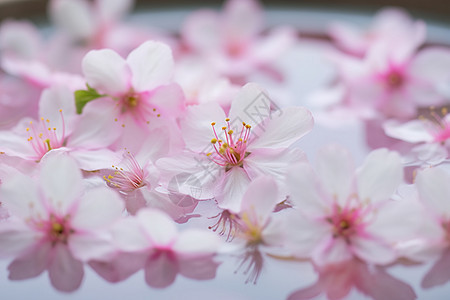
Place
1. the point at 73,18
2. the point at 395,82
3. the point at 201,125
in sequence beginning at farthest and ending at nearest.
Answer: the point at 73,18, the point at 395,82, the point at 201,125

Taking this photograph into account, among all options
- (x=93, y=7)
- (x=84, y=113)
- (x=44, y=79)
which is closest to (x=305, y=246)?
(x=84, y=113)

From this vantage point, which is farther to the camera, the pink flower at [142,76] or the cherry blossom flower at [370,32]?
the cherry blossom flower at [370,32]

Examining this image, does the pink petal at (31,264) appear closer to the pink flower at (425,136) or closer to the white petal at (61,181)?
the white petal at (61,181)

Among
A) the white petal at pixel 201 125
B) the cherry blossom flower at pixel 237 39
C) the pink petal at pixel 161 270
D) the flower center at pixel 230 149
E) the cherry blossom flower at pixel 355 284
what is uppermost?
the cherry blossom flower at pixel 237 39

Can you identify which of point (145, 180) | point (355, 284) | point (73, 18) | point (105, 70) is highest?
point (73, 18)

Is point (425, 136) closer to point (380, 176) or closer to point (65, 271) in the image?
point (380, 176)

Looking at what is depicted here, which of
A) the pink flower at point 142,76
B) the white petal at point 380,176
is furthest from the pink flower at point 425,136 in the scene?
the pink flower at point 142,76

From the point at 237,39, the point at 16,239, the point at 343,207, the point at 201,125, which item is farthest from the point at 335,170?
the point at 237,39

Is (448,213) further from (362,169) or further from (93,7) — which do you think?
(93,7)
